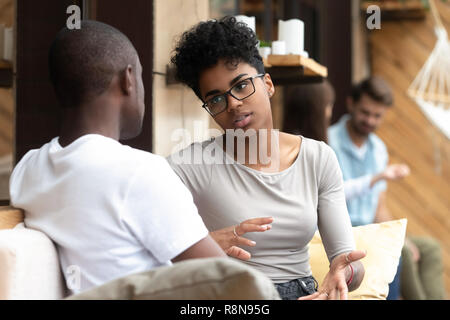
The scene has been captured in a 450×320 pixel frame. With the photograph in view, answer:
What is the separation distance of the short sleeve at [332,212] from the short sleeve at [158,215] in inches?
21.3

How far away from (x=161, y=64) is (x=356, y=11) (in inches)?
122

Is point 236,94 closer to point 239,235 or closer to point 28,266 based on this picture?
point 239,235

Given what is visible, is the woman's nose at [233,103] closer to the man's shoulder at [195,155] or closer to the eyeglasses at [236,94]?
the eyeglasses at [236,94]

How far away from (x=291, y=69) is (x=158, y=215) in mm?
1477

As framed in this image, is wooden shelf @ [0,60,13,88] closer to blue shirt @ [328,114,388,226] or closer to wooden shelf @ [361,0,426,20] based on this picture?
blue shirt @ [328,114,388,226]

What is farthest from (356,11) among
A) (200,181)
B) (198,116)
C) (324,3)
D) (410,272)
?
(200,181)

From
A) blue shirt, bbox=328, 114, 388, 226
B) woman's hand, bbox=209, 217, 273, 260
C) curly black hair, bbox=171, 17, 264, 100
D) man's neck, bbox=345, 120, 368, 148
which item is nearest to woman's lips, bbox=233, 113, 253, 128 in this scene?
curly black hair, bbox=171, 17, 264, 100

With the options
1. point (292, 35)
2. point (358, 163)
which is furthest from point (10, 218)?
point (358, 163)

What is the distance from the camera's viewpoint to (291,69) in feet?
8.00

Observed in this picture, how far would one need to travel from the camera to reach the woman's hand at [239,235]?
131 centimetres

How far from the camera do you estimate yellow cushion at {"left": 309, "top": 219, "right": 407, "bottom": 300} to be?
1.83 metres

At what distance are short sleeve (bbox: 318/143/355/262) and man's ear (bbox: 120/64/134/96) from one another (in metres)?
0.55
